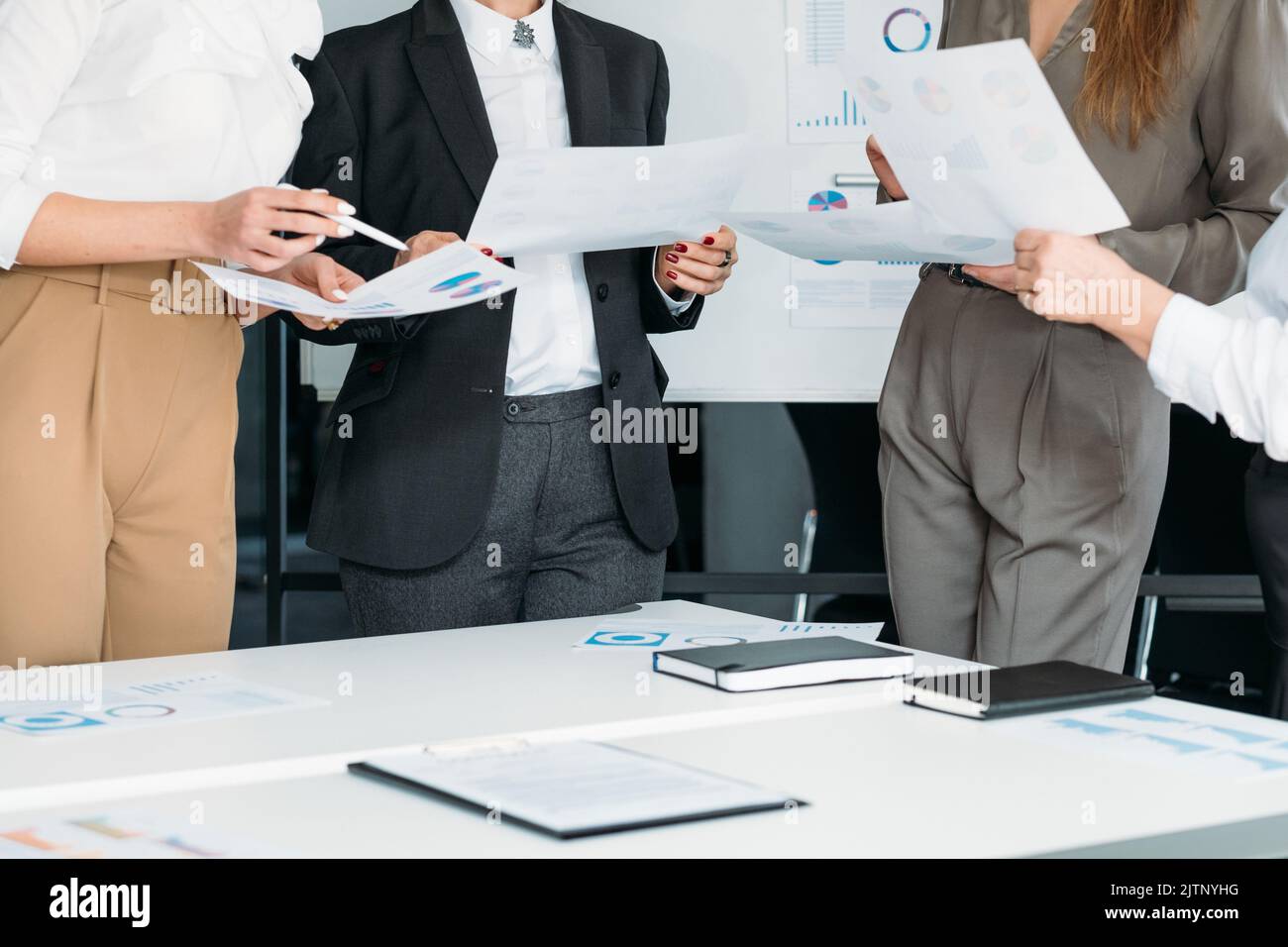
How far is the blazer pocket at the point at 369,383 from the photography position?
2.19 metres

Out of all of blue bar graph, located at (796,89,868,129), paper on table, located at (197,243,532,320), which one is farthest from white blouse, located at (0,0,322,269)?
blue bar graph, located at (796,89,868,129)

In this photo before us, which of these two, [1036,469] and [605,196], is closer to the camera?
[605,196]

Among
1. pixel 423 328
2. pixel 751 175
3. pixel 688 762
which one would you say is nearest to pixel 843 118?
pixel 751 175

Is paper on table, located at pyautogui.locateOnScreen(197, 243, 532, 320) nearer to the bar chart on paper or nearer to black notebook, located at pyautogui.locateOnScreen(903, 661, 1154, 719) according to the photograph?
black notebook, located at pyautogui.locateOnScreen(903, 661, 1154, 719)

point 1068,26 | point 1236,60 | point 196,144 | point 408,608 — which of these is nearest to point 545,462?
point 408,608

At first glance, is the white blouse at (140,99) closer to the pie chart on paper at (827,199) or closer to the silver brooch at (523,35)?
the silver brooch at (523,35)

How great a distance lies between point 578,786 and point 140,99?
1.14 metres

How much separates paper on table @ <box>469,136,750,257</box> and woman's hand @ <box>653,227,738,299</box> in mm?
148

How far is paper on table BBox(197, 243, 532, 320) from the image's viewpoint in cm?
163

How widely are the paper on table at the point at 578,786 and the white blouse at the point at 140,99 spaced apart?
3.05ft

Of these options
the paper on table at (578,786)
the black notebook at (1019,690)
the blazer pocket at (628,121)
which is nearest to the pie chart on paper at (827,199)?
the blazer pocket at (628,121)

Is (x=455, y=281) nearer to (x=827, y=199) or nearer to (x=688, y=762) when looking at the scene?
(x=688, y=762)

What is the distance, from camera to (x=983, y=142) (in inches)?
63.7
